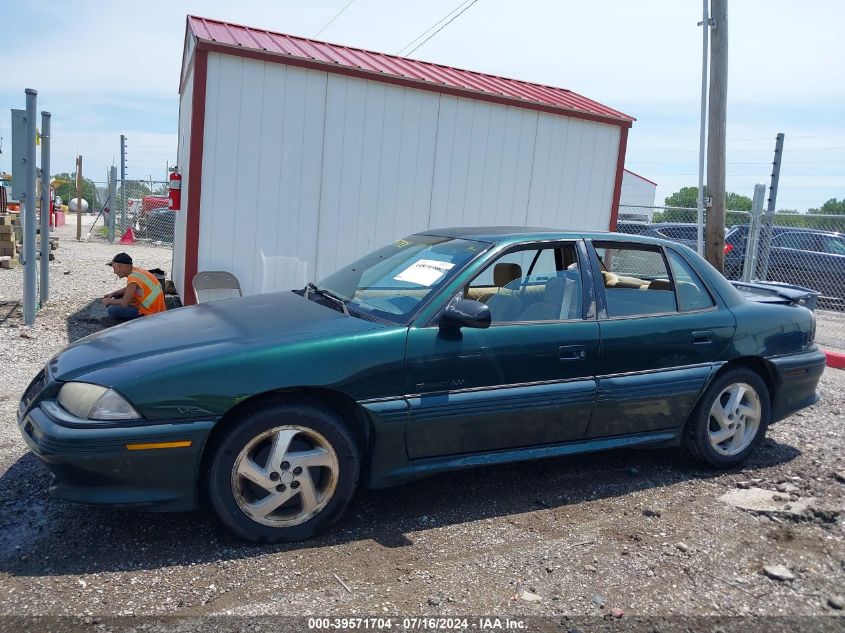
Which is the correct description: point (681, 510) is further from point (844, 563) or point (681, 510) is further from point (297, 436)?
point (297, 436)

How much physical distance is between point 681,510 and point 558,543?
34.7 inches

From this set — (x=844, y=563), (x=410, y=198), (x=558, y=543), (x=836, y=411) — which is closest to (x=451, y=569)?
(x=558, y=543)

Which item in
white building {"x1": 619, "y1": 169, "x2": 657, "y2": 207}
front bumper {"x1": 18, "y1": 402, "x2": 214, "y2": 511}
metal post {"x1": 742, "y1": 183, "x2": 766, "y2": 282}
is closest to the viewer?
front bumper {"x1": 18, "y1": 402, "x2": 214, "y2": 511}

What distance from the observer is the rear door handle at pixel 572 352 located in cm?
387

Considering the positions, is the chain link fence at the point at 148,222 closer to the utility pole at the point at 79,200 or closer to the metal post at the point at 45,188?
the utility pole at the point at 79,200

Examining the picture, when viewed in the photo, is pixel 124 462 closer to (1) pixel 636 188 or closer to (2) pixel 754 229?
(2) pixel 754 229

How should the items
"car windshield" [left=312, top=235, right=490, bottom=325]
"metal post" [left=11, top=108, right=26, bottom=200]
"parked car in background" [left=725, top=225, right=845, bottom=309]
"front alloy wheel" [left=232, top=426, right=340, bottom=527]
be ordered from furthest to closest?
"parked car in background" [left=725, top=225, right=845, bottom=309] → "metal post" [left=11, top=108, right=26, bottom=200] → "car windshield" [left=312, top=235, right=490, bottom=325] → "front alloy wheel" [left=232, top=426, right=340, bottom=527]

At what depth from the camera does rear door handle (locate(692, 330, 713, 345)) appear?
428 cm

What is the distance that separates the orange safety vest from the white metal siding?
0.62 meters

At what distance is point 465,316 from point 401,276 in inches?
28.9

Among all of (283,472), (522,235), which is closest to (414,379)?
(283,472)

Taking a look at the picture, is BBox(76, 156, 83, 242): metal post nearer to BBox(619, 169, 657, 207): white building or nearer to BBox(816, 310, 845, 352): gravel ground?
BBox(816, 310, 845, 352): gravel ground

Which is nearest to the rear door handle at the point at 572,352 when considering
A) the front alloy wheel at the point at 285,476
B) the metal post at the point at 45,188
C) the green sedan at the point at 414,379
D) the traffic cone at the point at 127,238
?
the green sedan at the point at 414,379

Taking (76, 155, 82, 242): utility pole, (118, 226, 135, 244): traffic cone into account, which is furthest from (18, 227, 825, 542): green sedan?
(76, 155, 82, 242): utility pole
